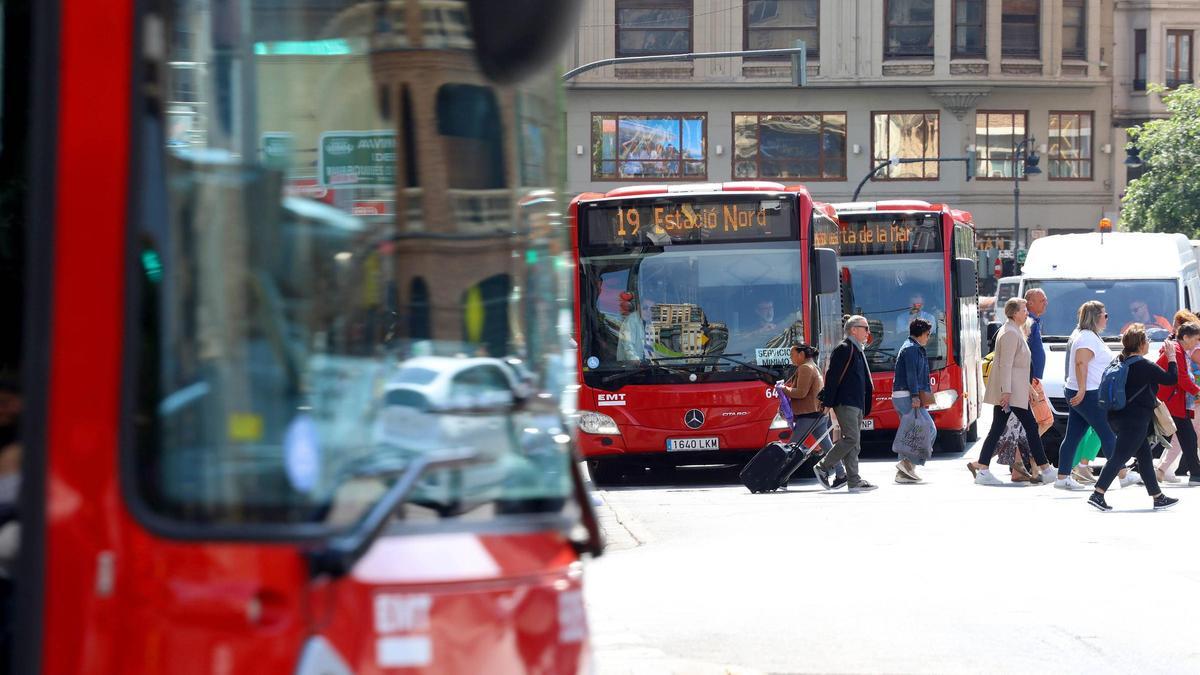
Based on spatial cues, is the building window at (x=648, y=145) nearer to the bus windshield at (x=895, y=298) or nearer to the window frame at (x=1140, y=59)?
the window frame at (x=1140, y=59)

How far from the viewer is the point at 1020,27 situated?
5553 cm

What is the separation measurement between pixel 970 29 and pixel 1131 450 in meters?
43.6

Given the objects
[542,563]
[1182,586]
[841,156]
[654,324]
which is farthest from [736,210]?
[841,156]

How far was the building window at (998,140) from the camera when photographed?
184ft

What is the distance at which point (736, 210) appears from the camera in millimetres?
17750

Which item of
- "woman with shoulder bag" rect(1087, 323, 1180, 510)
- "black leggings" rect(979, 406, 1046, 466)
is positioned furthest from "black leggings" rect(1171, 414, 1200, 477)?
"woman with shoulder bag" rect(1087, 323, 1180, 510)

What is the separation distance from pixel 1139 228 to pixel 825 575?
154 ft

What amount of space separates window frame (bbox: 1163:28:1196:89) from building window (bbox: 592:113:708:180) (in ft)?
58.0

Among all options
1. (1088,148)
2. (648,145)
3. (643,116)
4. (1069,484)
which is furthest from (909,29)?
(1069,484)

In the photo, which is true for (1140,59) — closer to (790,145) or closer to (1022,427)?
(790,145)

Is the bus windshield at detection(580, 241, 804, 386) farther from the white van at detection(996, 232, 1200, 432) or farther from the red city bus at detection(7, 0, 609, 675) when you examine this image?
the red city bus at detection(7, 0, 609, 675)

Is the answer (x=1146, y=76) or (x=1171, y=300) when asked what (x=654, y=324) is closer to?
(x=1171, y=300)

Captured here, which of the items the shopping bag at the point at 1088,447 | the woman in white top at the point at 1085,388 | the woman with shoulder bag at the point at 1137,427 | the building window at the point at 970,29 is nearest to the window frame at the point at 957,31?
the building window at the point at 970,29

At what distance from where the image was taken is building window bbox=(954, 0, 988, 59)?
5522 cm
